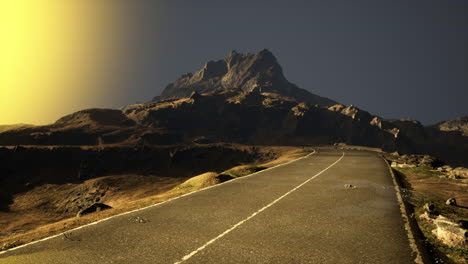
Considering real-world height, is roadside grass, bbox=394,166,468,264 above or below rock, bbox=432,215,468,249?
below

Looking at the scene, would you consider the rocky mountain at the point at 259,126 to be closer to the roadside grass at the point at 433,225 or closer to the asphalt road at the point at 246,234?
the asphalt road at the point at 246,234

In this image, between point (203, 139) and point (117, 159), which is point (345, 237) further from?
point (203, 139)

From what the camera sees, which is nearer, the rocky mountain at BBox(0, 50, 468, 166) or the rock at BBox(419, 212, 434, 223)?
the rock at BBox(419, 212, 434, 223)

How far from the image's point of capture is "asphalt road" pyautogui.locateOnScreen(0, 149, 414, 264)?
702cm

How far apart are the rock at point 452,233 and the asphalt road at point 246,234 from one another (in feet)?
2.99

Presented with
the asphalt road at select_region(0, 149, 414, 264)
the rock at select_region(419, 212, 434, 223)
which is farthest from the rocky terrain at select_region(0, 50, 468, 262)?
the asphalt road at select_region(0, 149, 414, 264)

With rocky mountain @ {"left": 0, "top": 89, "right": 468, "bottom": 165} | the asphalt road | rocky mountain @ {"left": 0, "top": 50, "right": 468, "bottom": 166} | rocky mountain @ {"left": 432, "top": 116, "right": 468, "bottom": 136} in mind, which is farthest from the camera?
rocky mountain @ {"left": 432, "top": 116, "right": 468, "bottom": 136}

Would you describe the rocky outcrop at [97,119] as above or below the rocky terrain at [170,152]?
above

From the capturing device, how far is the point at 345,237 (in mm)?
8219

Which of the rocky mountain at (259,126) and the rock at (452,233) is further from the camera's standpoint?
the rocky mountain at (259,126)

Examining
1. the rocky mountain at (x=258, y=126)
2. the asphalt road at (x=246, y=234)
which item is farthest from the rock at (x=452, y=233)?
the rocky mountain at (x=258, y=126)

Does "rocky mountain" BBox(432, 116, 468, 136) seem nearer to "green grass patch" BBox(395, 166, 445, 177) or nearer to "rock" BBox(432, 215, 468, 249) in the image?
"green grass patch" BBox(395, 166, 445, 177)

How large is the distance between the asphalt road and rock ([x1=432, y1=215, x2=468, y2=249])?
2.99ft

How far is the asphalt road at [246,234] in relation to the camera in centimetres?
702
